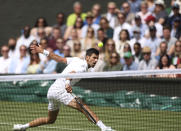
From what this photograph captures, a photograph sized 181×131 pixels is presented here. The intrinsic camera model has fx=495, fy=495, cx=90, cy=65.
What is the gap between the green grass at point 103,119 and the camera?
33.6 feet

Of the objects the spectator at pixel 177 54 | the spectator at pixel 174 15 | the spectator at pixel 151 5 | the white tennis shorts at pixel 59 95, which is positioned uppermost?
the spectator at pixel 151 5

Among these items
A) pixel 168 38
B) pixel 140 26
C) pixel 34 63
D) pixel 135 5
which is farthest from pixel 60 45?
pixel 168 38

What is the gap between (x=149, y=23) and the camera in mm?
15039

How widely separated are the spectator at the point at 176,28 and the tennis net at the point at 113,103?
225cm

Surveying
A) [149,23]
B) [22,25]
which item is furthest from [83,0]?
[149,23]

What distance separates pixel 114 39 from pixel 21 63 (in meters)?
3.23

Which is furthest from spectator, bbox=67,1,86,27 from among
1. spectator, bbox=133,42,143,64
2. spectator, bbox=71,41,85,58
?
spectator, bbox=133,42,143,64

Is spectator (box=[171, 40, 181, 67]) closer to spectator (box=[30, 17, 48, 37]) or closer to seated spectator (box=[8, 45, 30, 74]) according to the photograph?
seated spectator (box=[8, 45, 30, 74])

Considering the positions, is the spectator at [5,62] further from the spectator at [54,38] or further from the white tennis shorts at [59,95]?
the white tennis shorts at [59,95]

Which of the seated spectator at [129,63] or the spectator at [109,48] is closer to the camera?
the seated spectator at [129,63]

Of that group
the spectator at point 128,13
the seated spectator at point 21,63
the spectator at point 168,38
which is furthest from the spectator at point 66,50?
the spectator at point 168,38

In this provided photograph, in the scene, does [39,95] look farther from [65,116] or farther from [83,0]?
[83,0]

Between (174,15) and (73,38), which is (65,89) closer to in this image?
(174,15)

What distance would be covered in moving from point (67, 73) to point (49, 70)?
6.45 m
